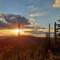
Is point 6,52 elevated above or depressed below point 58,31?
below

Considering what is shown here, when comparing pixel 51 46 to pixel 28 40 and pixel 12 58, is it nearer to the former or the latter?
pixel 28 40

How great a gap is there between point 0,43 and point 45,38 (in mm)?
3706

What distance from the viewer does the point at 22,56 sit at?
11562 mm

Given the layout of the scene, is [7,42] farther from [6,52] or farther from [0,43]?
[6,52]

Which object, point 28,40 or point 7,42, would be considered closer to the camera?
point 7,42

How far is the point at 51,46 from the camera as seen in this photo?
1586cm

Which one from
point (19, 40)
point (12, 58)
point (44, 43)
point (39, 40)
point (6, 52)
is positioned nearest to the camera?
point (12, 58)

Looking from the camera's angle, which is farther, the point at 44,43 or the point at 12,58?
the point at 44,43

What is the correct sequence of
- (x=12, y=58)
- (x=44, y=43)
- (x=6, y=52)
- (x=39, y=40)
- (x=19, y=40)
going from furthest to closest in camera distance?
(x=39, y=40) → (x=44, y=43) → (x=19, y=40) → (x=6, y=52) → (x=12, y=58)

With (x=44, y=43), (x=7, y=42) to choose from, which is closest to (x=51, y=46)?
(x=44, y=43)

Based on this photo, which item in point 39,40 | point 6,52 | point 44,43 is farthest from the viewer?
point 39,40

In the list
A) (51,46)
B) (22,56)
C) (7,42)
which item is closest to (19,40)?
(7,42)

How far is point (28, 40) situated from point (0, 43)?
110 inches

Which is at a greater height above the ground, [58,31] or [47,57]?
[58,31]
